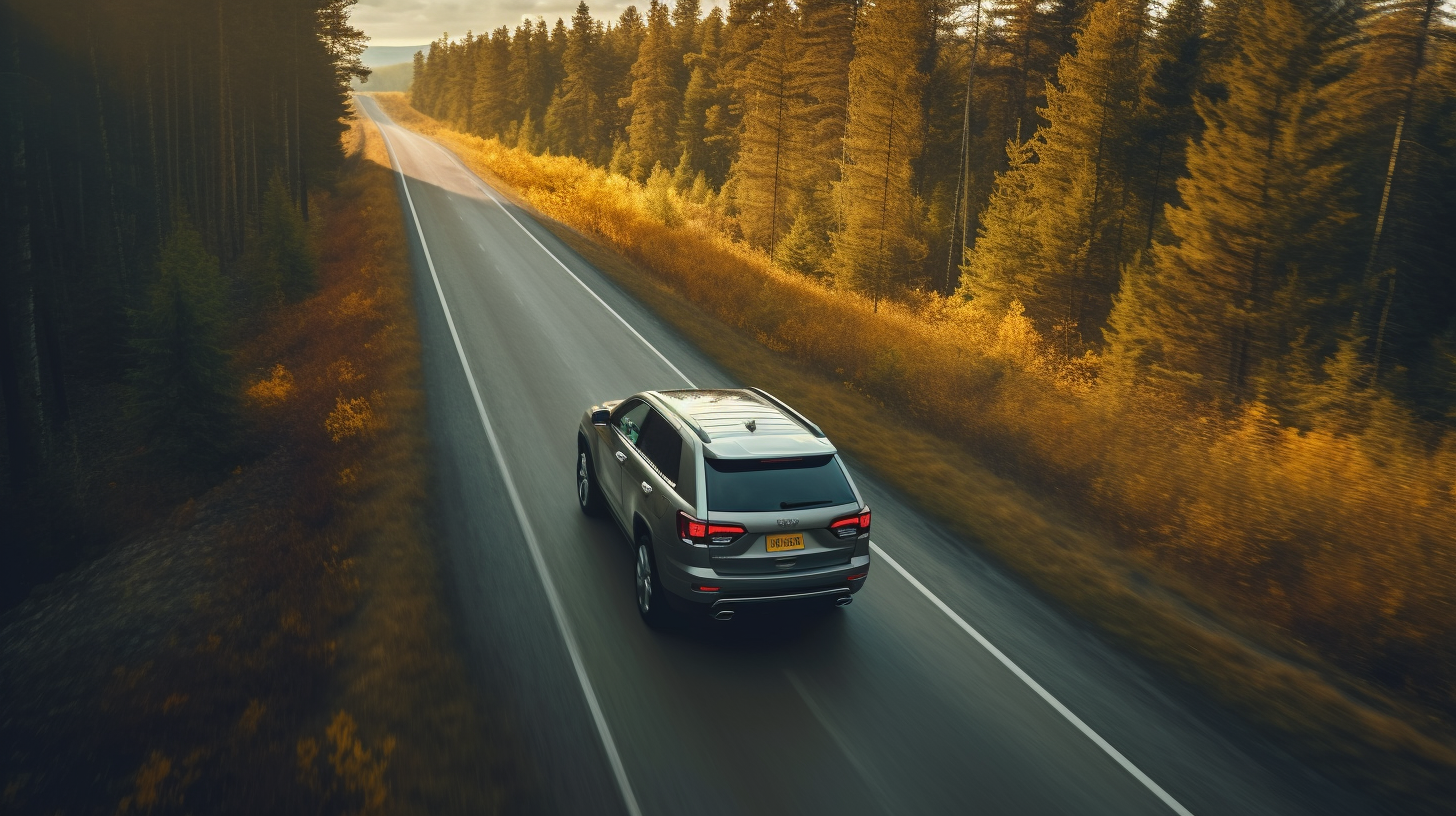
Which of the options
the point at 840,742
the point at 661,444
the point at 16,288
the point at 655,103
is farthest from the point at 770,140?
the point at 840,742

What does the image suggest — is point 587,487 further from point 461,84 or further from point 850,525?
point 461,84

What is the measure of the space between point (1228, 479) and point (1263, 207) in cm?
1327

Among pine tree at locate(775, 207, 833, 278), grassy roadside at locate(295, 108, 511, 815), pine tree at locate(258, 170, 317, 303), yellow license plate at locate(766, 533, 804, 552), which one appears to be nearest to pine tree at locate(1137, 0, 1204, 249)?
pine tree at locate(775, 207, 833, 278)

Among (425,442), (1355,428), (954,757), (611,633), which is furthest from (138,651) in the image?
(1355,428)

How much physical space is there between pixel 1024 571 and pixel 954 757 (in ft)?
12.1

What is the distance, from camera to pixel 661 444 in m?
7.48

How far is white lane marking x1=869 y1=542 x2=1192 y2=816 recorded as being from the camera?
5.39 m

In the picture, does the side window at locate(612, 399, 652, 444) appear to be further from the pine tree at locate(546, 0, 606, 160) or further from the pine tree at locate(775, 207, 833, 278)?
Answer: the pine tree at locate(546, 0, 606, 160)

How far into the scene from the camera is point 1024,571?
348 inches

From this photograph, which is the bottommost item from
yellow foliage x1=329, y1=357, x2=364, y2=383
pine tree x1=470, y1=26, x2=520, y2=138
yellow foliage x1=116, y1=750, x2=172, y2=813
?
yellow foliage x1=116, y1=750, x2=172, y2=813

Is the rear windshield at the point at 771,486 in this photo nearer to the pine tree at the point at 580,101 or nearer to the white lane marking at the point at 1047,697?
the white lane marking at the point at 1047,697

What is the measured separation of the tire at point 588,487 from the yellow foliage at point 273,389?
11294mm

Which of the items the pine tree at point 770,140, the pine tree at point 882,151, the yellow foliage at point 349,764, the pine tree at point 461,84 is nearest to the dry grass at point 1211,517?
the yellow foliage at point 349,764

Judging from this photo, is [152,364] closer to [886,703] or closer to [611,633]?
[611,633]
